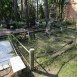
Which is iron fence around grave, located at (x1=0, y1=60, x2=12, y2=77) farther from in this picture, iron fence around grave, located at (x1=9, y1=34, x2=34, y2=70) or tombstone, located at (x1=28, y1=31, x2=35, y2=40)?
tombstone, located at (x1=28, y1=31, x2=35, y2=40)

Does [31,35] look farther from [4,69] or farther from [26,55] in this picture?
[4,69]

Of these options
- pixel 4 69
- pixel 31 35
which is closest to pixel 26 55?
pixel 4 69

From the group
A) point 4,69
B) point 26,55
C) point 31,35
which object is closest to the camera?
point 4,69

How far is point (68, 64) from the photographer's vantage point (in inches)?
114

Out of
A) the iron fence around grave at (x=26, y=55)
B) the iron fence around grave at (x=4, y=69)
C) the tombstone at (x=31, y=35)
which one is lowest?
the iron fence around grave at (x=4, y=69)

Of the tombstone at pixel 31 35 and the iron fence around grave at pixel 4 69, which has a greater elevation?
the tombstone at pixel 31 35

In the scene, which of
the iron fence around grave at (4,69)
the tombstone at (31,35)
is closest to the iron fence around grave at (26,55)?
the iron fence around grave at (4,69)

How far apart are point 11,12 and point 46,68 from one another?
53.8 feet

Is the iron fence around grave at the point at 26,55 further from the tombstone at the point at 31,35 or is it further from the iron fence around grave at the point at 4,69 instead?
the tombstone at the point at 31,35

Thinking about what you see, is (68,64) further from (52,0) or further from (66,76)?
(52,0)

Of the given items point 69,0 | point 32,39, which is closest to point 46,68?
point 32,39

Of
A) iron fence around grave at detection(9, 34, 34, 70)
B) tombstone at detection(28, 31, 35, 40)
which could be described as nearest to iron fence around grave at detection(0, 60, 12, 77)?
iron fence around grave at detection(9, 34, 34, 70)

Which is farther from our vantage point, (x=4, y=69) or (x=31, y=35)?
(x=31, y=35)

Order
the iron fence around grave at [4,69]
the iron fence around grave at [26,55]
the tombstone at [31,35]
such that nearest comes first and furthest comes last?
the iron fence around grave at [26,55] → the iron fence around grave at [4,69] → the tombstone at [31,35]
